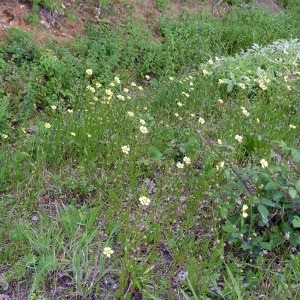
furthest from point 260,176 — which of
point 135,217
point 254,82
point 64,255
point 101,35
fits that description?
point 101,35

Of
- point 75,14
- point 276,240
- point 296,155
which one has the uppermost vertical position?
point 296,155

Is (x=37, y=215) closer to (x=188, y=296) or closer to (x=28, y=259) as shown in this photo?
(x=28, y=259)

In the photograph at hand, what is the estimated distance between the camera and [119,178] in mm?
3355

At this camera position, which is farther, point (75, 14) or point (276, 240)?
point (75, 14)

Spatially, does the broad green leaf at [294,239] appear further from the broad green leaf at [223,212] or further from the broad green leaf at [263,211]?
the broad green leaf at [223,212]

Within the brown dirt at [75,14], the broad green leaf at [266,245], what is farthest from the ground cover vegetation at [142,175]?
the brown dirt at [75,14]

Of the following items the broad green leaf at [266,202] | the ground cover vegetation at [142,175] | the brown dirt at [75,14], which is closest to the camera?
the ground cover vegetation at [142,175]

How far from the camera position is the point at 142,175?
11.7 ft

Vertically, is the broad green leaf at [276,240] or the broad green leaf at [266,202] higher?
the broad green leaf at [266,202]

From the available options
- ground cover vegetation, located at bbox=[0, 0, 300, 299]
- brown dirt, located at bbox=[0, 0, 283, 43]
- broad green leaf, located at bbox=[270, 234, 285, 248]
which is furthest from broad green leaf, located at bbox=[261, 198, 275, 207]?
brown dirt, located at bbox=[0, 0, 283, 43]

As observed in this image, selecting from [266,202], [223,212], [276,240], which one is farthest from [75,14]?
[276,240]

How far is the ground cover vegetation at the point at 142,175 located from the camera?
2557 mm

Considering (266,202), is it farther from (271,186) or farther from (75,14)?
(75,14)

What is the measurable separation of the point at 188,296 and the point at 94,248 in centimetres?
77
